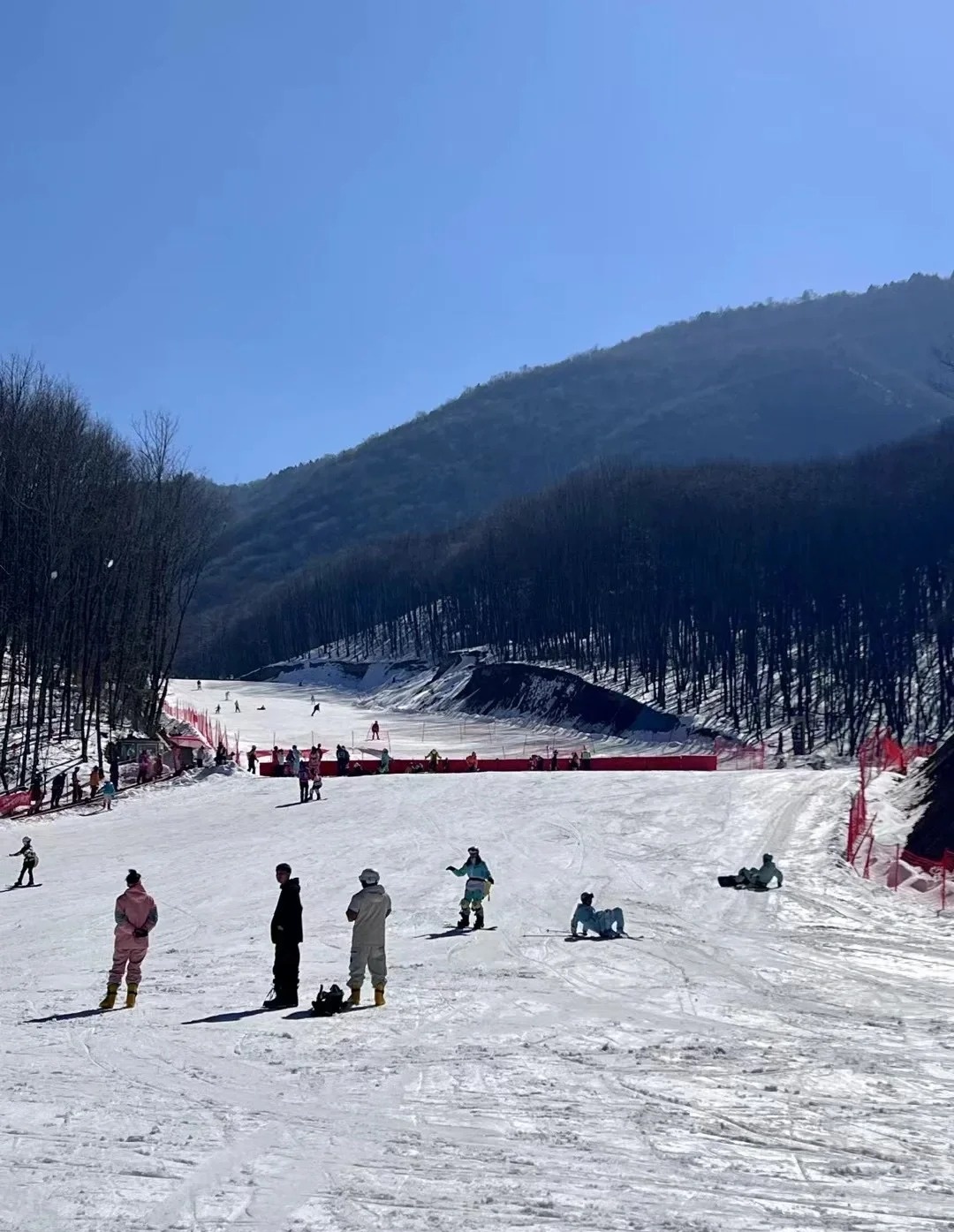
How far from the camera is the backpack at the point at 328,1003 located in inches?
448

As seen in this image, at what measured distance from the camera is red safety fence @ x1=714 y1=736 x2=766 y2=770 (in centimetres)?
5279

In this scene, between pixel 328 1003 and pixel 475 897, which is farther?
Result: pixel 475 897

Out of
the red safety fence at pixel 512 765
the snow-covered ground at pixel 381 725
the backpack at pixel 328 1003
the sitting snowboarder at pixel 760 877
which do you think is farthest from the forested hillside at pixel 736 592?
the backpack at pixel 328 1003

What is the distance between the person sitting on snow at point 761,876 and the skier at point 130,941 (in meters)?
12.4

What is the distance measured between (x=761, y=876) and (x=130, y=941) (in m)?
12.7

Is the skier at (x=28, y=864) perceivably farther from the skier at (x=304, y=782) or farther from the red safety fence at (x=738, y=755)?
the red safety fence at (x=738, y=755)

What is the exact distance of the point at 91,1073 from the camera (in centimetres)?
920

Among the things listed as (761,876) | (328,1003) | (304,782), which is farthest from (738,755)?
(328,1003)

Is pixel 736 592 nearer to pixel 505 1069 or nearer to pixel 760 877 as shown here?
pixel 760 877

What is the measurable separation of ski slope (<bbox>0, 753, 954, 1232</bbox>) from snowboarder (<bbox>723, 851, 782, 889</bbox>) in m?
0.59

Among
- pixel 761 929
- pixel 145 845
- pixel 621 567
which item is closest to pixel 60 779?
pixel 145 845

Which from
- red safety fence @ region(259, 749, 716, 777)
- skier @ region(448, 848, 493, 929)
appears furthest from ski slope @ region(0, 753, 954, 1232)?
red safety fence @ region(259, 749, 716, 777)

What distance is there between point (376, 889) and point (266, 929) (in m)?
6.94

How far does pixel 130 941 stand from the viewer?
→ 12.0 m
